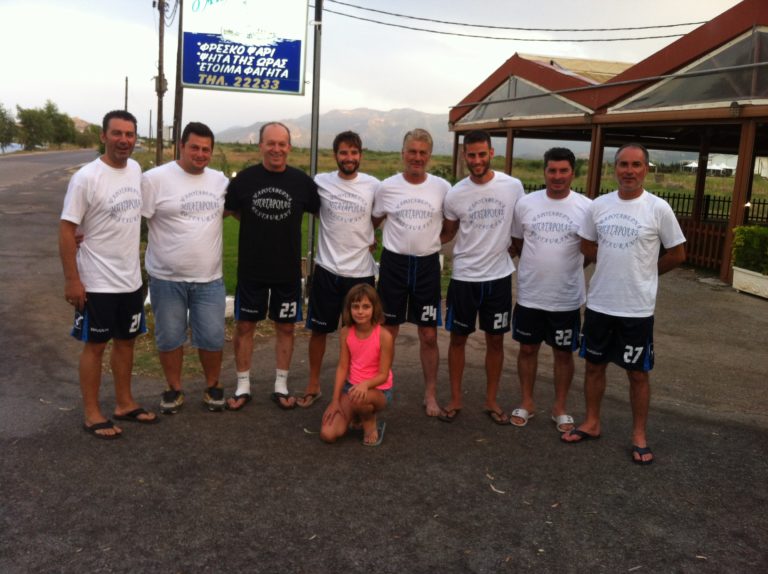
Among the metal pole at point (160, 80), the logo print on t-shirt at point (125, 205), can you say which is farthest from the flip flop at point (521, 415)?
the metal pole at point (160, 80)

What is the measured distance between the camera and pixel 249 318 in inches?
191

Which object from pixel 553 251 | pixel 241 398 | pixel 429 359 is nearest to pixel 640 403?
pixel 553 251

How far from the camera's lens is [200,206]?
14.8 feet

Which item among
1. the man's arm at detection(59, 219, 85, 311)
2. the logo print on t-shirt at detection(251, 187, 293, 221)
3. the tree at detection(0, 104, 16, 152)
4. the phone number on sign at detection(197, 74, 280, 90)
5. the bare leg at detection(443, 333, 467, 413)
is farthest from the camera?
the tree at detection(0, 104, 16, 152)

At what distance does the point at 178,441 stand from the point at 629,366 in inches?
113

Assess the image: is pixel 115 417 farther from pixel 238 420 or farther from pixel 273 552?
pixel 273 552

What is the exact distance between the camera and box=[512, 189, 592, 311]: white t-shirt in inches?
174

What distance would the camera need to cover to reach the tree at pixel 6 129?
74.6m

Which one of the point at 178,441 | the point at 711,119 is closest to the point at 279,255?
the point at 178,441

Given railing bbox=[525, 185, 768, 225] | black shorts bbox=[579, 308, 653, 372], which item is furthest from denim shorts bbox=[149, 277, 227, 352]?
railing bbox=[525, 185, 768, 225]

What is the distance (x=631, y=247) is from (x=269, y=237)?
94.0 inches

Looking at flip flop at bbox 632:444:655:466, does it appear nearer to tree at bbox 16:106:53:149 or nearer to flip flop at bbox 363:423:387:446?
flip flop at bbox 363:423:387:446

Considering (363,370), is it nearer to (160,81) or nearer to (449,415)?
(449,415)

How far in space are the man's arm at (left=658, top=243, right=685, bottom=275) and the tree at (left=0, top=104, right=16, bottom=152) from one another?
8276 cm
